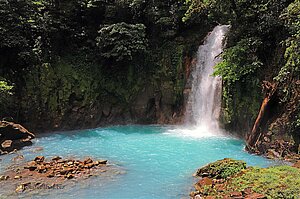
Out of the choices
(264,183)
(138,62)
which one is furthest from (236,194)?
(138,62)

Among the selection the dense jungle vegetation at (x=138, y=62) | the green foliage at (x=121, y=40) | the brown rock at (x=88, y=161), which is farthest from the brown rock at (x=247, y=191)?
the green foliage at (x=121, y=40)

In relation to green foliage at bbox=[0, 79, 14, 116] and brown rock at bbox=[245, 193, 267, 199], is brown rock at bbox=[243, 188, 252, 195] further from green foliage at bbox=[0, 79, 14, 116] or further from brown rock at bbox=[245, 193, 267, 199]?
green foliage at bbox=[0, 79, 14, 116]

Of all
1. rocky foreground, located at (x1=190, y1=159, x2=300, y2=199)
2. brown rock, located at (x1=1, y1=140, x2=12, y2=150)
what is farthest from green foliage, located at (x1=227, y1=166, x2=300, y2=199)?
brown rock, located at (x1=1, y1=140, x2=12, y2=150)

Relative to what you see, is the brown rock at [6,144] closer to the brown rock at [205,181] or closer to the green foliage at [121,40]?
the green foliage at [121,40]

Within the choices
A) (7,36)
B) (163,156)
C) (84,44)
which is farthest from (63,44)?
(163,156)

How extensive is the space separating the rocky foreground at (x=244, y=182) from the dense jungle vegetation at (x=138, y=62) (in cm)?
317

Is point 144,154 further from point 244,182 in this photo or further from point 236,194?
point 236,194

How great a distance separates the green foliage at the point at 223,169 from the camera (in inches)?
382

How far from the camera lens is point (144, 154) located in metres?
13.3

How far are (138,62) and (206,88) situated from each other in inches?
198

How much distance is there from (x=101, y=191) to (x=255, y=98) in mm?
8713

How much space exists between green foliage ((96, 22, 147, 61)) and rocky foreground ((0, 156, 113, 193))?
8825 mm

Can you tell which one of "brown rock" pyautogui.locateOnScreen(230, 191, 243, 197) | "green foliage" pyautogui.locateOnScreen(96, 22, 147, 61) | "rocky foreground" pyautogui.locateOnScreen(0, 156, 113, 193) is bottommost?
"rocky foreground" pyautogui.locateOnScreen(0, 156, 113, 193)

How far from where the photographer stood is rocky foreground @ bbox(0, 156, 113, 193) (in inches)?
383
